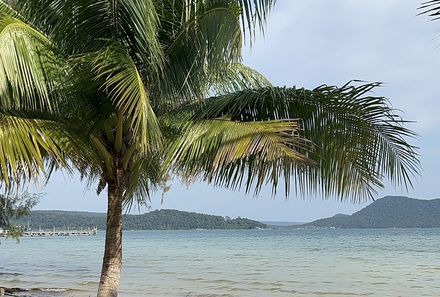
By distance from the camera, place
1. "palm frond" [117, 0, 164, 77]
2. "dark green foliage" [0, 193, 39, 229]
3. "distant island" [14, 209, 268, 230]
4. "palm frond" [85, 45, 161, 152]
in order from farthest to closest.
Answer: "distant island" [14, 209, 268, 230], "dark green foliage" [0, 193, 39, 229], "palm frond" [117, 0, 164, 77], "palm frond" [85, 45, 161, 152]

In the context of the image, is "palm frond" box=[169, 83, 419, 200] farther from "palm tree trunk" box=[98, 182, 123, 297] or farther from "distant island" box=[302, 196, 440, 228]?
"distant island" box=[302, 196, 440, 228]

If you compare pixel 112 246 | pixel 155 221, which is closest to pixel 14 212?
pixel 112 246

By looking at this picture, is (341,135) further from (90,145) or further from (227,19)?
(90,145)

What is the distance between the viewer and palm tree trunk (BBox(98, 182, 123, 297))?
7422 millimetres

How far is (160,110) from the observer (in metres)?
7.82

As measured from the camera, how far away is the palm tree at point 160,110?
6.22 meters

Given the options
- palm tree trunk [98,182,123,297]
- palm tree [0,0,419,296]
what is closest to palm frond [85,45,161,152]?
palm tree [0,0,419,296]

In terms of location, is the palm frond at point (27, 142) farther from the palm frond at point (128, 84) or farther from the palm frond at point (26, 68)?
the palm frond at point (128, 84)

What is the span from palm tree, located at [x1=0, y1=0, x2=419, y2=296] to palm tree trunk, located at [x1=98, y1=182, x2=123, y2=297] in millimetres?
13

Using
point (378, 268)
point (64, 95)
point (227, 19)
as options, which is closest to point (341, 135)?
point (227, 19)

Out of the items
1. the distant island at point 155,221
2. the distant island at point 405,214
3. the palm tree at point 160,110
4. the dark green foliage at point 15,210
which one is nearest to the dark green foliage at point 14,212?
the dark green foliage at point 15,210

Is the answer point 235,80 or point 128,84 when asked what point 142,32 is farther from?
point 235,80

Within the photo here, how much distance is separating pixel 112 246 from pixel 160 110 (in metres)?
1.83

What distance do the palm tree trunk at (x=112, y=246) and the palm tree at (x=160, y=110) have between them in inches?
0.5
